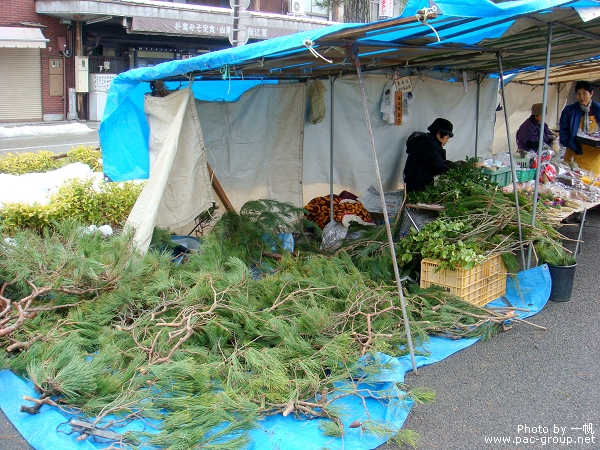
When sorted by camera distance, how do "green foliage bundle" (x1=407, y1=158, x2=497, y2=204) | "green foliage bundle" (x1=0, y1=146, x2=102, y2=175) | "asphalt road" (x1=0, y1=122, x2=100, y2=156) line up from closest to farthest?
1. "green foliage bundle" (x1=407, y1=158, x2=497, y2=204)
2. "green foliage bundle" (x1=0, y1=146, x2=102, y2=175)
3. "asphalt road" (x1=0, y1=122, x2=100, y2=156)

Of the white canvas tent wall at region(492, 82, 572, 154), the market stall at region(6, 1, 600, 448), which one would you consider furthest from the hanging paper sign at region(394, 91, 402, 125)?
the white canvas tent wall at region(492, 82, 572, 154)

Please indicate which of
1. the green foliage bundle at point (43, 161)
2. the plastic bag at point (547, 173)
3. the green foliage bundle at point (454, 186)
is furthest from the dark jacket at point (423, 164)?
the green foliage bundle at point (43, 161)

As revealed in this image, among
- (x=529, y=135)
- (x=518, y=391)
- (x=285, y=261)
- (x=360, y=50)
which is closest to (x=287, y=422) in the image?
(x=518, y=391)

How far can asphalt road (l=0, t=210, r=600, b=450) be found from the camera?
114 inches

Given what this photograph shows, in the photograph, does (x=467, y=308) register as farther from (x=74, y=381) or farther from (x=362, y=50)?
(x=74, y=381)

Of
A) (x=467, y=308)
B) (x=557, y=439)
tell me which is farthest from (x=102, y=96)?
(x=557, y=439)

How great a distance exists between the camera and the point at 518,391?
10.9 feet

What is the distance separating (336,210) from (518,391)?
3385 mm

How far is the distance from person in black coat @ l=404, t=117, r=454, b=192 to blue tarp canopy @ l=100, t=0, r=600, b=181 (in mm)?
777

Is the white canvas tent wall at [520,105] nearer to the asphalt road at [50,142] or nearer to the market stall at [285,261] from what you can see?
the market stall at [285,261]

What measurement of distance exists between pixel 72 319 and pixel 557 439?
2.95 metres

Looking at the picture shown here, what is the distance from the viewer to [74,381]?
2.92 m

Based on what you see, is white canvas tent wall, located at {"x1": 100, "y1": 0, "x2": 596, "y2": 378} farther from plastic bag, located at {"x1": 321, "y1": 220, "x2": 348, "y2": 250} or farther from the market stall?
plastic bag, located at {"x1": 321, "y1": 220, "x2": 348, "y2": 250}

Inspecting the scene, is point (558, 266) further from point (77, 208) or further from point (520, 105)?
point (520, 105)
